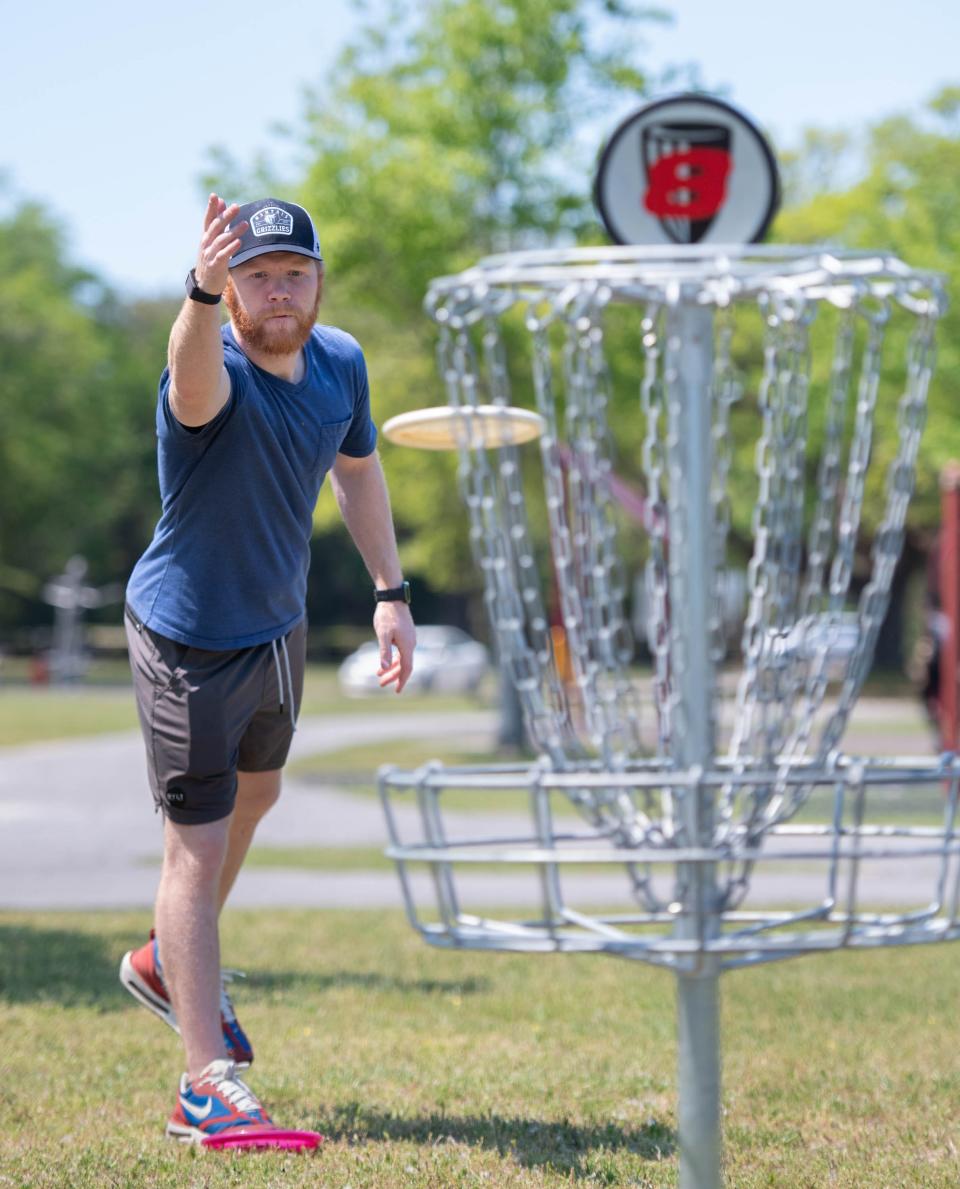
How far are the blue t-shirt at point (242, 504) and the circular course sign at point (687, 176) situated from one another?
0.75 m

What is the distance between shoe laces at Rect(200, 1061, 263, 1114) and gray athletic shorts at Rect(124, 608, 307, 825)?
1.73 ft

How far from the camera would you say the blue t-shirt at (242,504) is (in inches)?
139

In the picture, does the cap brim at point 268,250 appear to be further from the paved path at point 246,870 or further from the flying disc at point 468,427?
the paved path at point 246,870

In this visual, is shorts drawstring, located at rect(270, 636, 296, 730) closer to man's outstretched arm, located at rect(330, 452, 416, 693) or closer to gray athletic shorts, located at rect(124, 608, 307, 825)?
gray athletic shorts, located at rect(124, 608, 307, 825)

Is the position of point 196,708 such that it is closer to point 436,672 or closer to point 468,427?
point 468,427

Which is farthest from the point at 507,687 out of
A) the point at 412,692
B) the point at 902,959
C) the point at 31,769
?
the point at 412,692

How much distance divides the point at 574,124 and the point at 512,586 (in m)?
19.6

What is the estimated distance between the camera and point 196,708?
3664 millimetres

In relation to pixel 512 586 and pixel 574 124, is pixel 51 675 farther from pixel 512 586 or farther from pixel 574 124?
pixel 512 586

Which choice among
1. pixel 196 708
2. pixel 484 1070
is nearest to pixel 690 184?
pixel 196 708

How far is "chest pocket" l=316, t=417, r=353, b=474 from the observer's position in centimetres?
372

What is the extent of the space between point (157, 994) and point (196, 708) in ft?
2.56

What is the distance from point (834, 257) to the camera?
2.51 metres

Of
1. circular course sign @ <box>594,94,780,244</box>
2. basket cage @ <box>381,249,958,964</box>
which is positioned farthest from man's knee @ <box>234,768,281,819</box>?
circular course sign @ <box>594,94,780,244</box>
